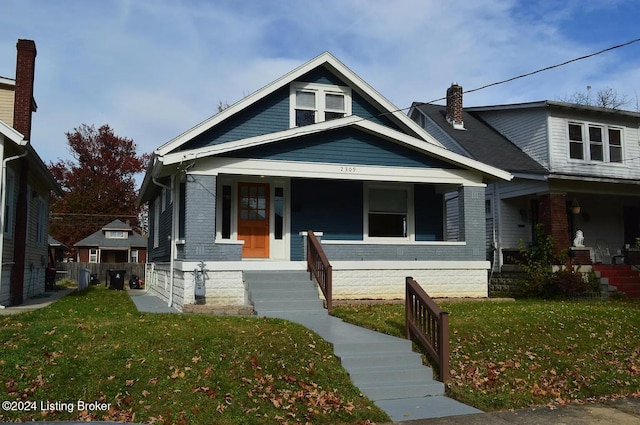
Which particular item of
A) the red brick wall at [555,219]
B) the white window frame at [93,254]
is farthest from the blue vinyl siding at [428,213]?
the white window frame at [93,254]

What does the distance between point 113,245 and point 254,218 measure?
33677mm

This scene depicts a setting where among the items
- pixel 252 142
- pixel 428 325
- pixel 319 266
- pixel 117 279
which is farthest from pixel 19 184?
pixel 428 325

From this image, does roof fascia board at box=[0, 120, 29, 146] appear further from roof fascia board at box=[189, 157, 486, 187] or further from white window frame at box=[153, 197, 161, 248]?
white window frame at box=[153, 197, 161, 248]

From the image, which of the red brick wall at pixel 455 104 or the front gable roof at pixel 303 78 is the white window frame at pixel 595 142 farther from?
the front gable roof at pixel 303 78

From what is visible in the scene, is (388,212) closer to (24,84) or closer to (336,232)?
(336,232)

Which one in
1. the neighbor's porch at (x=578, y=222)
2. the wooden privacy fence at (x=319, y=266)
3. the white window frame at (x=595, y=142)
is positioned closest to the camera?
the wooden privacy fence at (x=319, y=266)

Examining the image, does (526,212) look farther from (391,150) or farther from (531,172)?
(391,150)

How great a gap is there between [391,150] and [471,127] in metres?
10.1

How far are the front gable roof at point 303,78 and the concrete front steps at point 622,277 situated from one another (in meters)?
6.97

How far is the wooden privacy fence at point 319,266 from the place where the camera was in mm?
11633

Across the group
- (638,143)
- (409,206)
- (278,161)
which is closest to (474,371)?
(278,161)

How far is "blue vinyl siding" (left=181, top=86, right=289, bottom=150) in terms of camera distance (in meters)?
15.5

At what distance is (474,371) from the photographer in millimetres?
8180

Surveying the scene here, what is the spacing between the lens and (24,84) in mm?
14500
